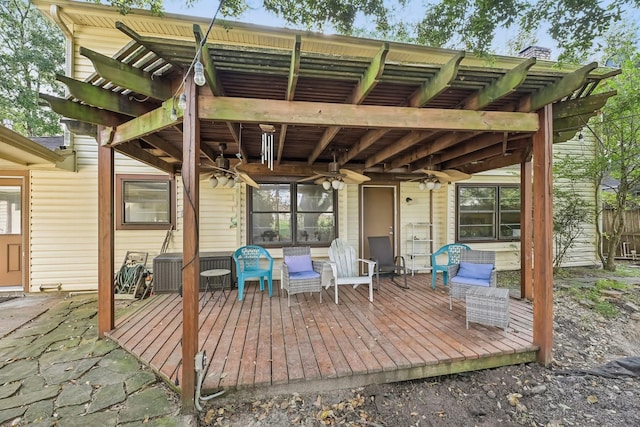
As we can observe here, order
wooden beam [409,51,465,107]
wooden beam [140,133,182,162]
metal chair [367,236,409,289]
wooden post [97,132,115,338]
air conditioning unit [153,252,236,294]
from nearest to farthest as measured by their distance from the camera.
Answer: wooden beam [409,51,465,107]
wooden post [97,132,115,338]
wooden beam [140,133,182,162]
air conditioning unit [153,252,236,294]
metal chair [367,236,409,289]

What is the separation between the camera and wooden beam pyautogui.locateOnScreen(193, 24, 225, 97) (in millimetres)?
1806

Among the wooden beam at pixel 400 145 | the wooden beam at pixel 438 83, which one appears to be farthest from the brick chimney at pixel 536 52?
the wooden beam at pixel 438 83

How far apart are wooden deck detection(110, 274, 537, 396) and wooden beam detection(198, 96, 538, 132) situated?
222 centimetres

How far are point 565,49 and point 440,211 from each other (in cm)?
378

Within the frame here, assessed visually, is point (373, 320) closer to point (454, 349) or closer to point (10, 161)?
point (454, 349)

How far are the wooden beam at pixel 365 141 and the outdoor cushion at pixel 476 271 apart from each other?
2421 millimetres

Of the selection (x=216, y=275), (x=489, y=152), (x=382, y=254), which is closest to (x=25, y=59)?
(x=216, y=275)

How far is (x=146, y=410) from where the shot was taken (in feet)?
7.00

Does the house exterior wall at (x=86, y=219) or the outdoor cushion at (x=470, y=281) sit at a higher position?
the house exterior wall at (x=86, y=219)

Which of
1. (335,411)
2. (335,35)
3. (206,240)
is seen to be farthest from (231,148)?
(335,411)

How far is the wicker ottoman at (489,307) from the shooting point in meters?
3.09

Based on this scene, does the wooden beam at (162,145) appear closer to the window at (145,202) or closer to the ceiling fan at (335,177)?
the window at (145,202)

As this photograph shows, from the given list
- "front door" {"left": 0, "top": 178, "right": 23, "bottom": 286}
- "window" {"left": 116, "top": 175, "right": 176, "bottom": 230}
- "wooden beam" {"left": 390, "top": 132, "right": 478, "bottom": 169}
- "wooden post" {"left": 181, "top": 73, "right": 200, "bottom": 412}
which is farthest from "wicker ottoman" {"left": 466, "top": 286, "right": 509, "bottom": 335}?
"front door" {"left": 0, "top": 178, "right": 23, "bottom": 286}

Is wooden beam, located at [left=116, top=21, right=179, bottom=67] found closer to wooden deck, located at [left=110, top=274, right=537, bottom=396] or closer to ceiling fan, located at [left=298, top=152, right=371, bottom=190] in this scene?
wooden deck, located at [left=110, top=274, right=537, bottom=396]
